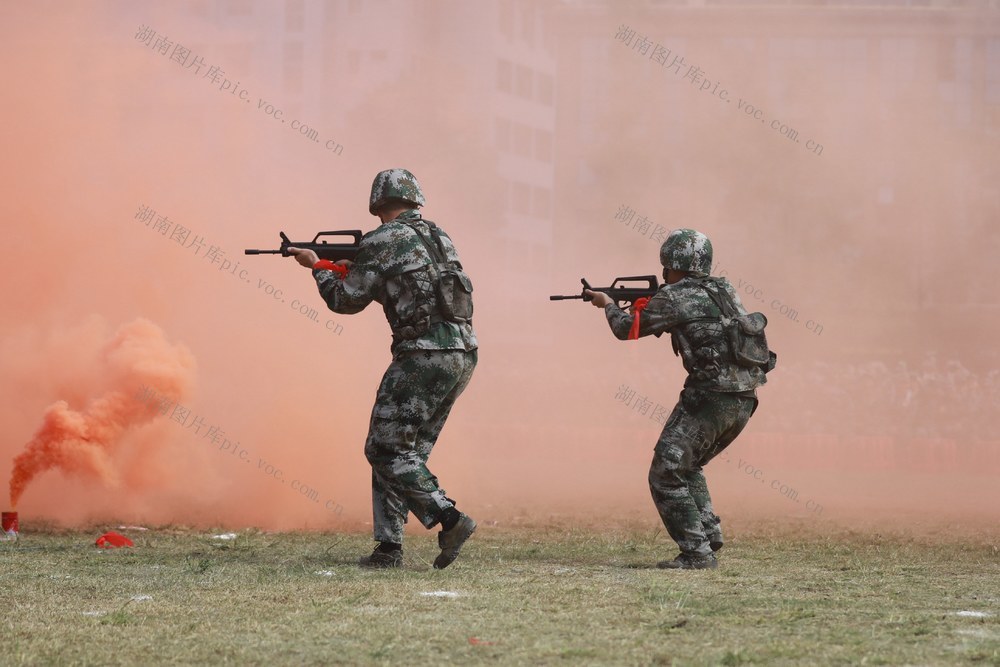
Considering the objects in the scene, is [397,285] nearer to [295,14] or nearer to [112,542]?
[112,542]

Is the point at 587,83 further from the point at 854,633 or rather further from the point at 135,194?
the point at 854,633

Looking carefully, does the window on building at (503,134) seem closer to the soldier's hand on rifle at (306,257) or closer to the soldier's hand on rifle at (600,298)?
the soldier's hand on rifle at (600,298)

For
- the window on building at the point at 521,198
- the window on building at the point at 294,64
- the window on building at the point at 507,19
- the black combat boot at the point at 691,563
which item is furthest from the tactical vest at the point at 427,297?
the window on building at the point at 521,198

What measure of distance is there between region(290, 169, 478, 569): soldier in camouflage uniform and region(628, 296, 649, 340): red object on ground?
79 centimetres

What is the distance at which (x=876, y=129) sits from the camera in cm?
2317

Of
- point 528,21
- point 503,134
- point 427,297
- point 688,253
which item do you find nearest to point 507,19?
point 528,21

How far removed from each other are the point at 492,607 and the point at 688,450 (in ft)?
6.49

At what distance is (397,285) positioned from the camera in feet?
21.6

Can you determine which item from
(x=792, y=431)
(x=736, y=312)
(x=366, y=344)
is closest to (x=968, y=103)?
(x=792, y=431)

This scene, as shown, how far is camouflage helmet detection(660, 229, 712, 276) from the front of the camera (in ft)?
22.7

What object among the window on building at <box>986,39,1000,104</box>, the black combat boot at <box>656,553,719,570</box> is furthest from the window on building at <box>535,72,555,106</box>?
the black combat boot at <box>656,553,719,570</box>

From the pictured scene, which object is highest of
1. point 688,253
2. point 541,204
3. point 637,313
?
point 541,204

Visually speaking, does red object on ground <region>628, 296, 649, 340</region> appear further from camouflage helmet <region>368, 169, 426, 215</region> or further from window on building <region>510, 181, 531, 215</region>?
window on building <region>510, 181, 531, 215</region>

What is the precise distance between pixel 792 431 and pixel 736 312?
16.5m
